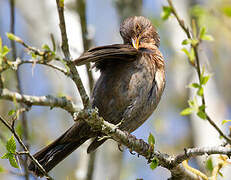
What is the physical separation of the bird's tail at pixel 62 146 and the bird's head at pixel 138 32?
1138 mm

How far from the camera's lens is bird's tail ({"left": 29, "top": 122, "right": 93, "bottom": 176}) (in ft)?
13.2

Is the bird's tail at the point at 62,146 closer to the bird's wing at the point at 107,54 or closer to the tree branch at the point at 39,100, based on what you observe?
the bird's wing at the point at 107,54

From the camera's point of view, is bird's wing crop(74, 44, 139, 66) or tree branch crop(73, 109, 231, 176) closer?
tree branch crop(73, 109, 231, 176)

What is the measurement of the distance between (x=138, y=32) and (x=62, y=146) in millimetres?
1570

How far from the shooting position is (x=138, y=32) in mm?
4574

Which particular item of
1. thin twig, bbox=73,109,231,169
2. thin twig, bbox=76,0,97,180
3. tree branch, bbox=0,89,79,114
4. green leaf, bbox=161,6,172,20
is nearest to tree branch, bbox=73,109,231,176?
thin twig, bbox=73,109,231,169

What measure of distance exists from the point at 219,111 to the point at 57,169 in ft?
11.9

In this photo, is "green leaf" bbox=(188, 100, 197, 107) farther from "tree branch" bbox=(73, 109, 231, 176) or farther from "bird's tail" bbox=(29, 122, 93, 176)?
"bird's tail" bbox=(29, 122, 93, 176)

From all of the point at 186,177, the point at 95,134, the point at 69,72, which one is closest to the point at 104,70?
the point at 95,134

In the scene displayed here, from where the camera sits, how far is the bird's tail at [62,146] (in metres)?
4.02

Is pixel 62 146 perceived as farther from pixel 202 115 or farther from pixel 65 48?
pixel 202 115

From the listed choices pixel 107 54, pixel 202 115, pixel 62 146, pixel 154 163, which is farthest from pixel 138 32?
pixel 202 115

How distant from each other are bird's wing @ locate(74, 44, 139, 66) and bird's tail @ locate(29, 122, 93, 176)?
85 centimetres

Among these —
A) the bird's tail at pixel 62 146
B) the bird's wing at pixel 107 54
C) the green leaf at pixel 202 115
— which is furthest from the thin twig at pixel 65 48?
the bird's tail at pixel 62 146
